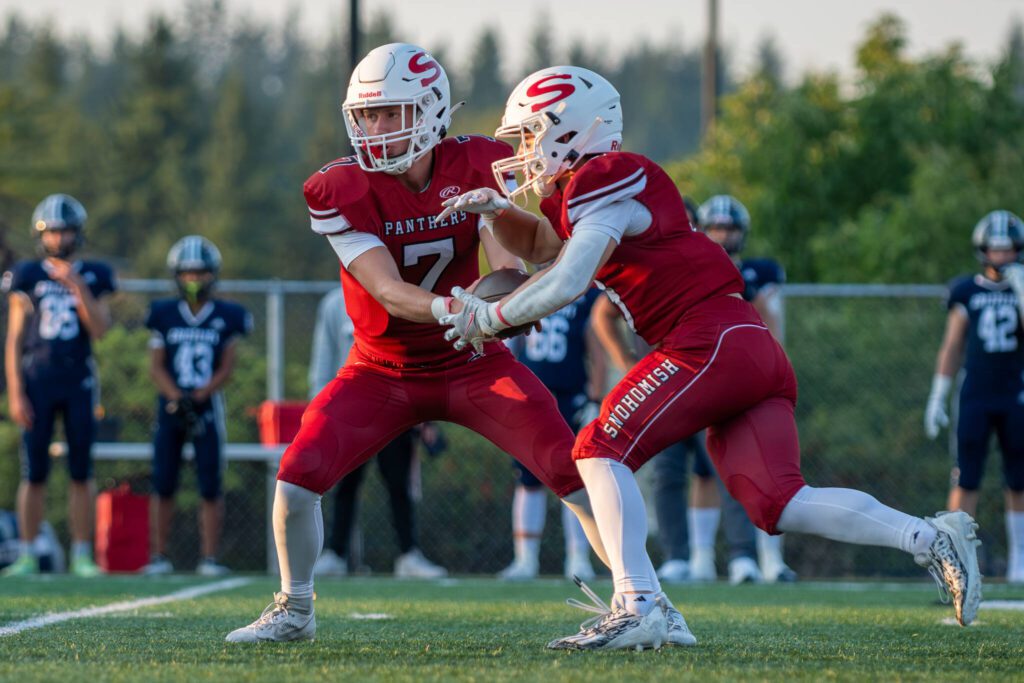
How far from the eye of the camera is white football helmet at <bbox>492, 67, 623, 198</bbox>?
4.21 m

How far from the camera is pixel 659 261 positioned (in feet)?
13.8

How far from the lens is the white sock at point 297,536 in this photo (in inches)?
171

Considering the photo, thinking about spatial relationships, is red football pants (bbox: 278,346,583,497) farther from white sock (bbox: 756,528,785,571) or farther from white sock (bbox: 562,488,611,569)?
white sock (bbox: 756,528,785,571)

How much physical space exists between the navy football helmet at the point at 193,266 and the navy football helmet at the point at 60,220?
59 cm

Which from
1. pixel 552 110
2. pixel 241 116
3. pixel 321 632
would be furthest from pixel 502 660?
pixel 241 116

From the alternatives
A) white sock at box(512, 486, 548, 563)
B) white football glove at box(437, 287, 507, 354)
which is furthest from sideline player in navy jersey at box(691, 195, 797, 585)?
white football glove at box(437, 287, 507, 354)

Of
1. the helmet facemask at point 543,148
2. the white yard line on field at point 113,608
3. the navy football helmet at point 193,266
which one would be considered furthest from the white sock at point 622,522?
the navy football helmet at point 193,266

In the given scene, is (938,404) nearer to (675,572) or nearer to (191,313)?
(675,572)

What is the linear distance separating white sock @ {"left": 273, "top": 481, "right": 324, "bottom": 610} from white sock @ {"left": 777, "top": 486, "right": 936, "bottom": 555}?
1.36 metres

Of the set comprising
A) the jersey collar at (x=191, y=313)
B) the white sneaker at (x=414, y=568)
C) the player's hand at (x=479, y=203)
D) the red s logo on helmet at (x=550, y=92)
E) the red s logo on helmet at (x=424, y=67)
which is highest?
the red s logo on helmet at (x=424, y=67)

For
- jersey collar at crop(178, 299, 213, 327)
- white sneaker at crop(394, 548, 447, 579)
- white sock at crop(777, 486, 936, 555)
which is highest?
jersey collar at crop(178, 299, 213, 327)

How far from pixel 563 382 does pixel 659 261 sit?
4156mm

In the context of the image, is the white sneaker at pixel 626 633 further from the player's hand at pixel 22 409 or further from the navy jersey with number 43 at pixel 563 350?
the player's hand at pixel 22 409

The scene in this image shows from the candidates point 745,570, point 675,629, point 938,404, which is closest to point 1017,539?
point 938,404
